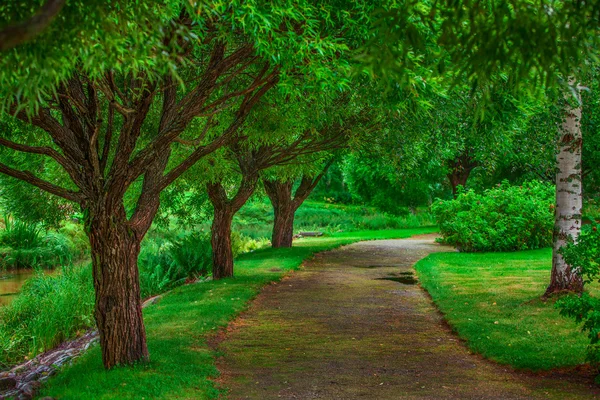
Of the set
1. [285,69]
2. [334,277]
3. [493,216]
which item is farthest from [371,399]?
[493,216]

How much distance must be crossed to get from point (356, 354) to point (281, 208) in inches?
624

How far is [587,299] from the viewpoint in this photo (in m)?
7.46

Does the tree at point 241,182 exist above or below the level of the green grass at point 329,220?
above

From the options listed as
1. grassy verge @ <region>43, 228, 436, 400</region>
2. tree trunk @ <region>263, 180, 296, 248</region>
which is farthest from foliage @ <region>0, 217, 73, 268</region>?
grassy verge @ <region>43, 228, 436, 400</region>

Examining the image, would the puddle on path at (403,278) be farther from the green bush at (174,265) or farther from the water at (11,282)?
the water at (11,282)

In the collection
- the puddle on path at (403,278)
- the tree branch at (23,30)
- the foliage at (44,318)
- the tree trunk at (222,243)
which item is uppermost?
the tree branch at (23,30)

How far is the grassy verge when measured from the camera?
287 inches

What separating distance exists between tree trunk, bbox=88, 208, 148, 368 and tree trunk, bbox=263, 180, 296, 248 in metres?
16.3

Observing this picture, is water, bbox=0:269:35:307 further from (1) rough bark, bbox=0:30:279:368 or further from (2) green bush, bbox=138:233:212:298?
(1) rough bark, bbox=0:30:279:368

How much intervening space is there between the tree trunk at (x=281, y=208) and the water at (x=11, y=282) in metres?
9.04

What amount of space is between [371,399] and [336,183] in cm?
6299

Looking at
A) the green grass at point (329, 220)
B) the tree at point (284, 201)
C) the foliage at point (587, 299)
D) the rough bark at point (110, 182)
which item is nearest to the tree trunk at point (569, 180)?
the foliage at point (587, 299)

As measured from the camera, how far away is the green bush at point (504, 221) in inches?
918

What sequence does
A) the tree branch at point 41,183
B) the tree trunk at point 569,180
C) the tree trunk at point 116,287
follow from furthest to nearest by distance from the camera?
the tree trunk at point 569,180 < the tree trunk at point 116,287 < the tree branch at point 41,183
